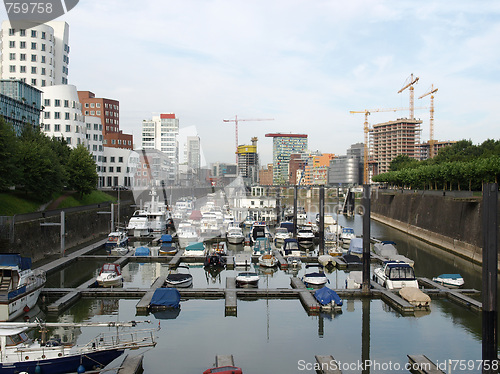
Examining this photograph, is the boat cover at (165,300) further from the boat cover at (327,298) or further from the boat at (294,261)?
the boat at (294,261)

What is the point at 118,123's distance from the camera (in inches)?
5812

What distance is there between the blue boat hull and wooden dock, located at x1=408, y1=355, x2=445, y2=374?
37.8 ft

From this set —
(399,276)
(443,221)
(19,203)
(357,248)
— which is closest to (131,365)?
(399,276)

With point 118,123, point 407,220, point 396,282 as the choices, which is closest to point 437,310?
point 396,282

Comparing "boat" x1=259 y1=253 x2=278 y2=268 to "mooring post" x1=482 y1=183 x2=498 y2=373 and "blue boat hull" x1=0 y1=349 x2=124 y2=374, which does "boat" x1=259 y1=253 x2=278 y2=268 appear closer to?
"blue boat hull" x1=0 y1=349 x2=124 y2=374

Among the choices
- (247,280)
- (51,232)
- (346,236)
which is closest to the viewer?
(247,280)

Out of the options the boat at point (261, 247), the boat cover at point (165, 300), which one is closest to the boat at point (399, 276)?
the boat cover at point (165, 300)

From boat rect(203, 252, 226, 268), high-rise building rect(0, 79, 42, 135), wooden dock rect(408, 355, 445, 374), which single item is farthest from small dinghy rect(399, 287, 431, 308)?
high-rise building rect(0, 79, 42, 135)

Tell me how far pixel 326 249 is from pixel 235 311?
25.4 metres

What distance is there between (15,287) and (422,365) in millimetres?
20332

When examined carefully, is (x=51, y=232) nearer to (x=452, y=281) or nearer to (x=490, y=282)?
(x=452, y=281)

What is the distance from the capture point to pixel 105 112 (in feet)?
463

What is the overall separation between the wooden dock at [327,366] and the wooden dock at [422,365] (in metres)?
3.20

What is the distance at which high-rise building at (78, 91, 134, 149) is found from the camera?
13538 centimetres
